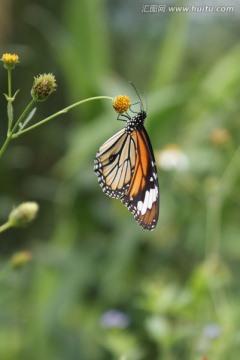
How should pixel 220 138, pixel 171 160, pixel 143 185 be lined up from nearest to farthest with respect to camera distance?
pixel 143 185 → pixel 220 138 → pixel 171 160

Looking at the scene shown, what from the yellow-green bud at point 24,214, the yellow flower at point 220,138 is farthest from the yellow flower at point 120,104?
the yellow flower at point 220,138

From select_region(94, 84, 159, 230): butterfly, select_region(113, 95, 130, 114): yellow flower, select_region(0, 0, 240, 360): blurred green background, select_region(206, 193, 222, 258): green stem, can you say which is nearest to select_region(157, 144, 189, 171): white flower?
select_region(0, 0, 240, 360): blurred green background

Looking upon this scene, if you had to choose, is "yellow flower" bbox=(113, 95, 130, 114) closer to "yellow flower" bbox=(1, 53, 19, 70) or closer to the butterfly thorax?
"yellow flower" bbox=(1, 53, 19, 70)

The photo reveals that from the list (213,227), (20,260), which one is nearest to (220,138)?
(213,227)

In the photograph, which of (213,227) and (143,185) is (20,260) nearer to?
(143,185)

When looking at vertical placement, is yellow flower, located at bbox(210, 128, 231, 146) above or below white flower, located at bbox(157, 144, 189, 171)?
below

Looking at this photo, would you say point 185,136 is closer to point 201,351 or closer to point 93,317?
point 93,317
